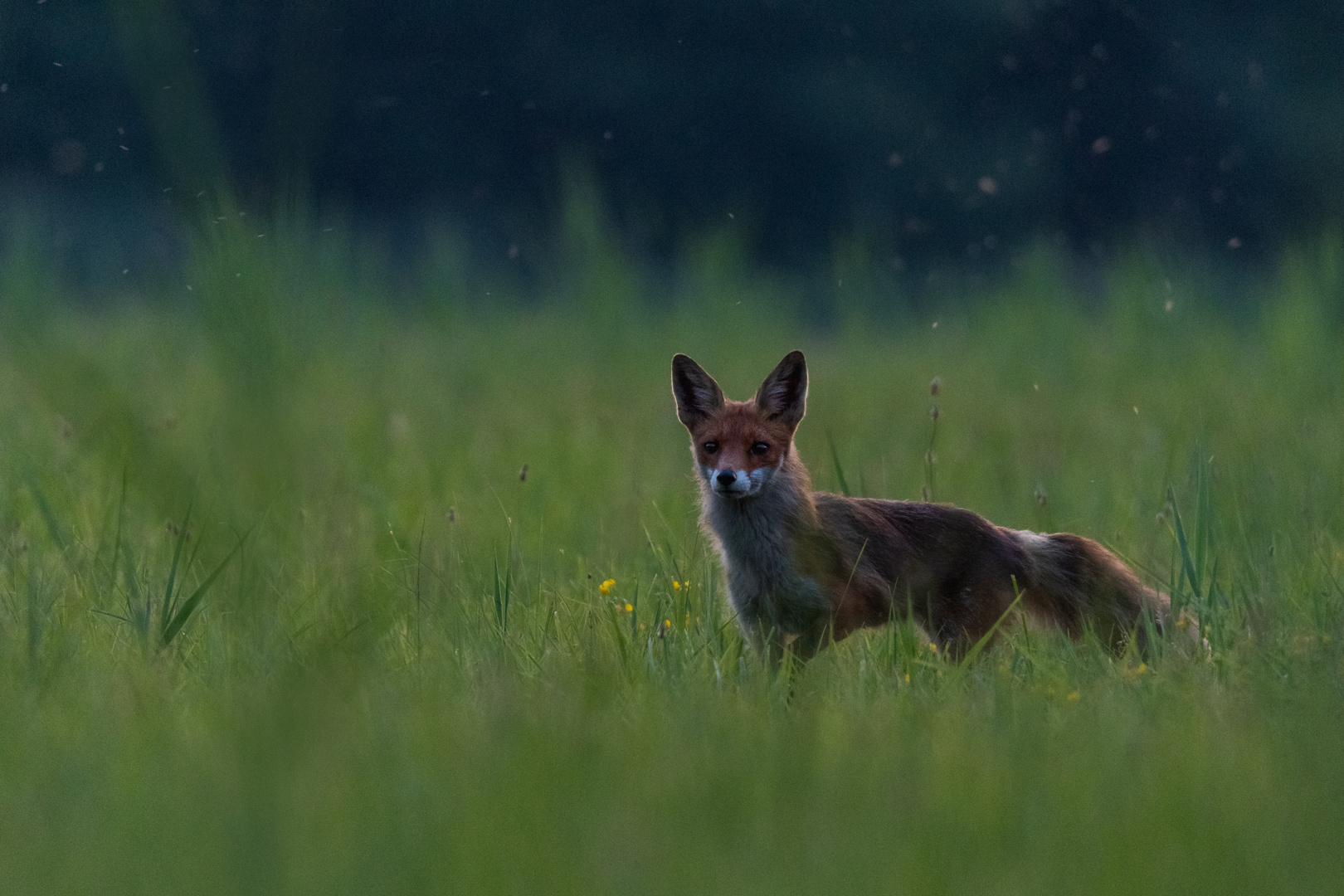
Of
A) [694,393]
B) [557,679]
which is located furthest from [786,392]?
[557,679]

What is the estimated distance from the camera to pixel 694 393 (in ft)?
14.9

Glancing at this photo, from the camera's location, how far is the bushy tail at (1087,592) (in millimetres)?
4090

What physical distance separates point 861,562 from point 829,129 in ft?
45.0

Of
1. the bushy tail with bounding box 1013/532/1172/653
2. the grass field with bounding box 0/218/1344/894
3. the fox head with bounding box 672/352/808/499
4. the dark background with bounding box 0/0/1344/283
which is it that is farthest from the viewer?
the dark background with bounding box 0/0/1344/283

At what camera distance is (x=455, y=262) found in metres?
10.5

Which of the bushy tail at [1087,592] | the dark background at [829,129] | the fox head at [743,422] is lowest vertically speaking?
the bushy tail at [1087,592]

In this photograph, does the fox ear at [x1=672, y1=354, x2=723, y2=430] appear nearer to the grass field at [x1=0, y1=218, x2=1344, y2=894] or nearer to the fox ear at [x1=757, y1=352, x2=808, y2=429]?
the fox ear at [x1=757, y1=352, x2=808, y2=429]

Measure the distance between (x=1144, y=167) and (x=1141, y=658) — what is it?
1412 centimetres

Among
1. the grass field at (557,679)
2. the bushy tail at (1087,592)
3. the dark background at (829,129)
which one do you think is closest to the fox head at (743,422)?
the grass field at (557,679)

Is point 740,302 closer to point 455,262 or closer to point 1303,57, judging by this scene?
point 455,262

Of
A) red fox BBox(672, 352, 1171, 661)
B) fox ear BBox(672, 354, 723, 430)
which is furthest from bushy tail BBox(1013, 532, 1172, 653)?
fox ear BBox(672, 354, 723, 430)

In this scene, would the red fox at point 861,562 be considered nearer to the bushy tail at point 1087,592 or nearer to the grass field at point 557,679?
the bushy tail at point 1087,592

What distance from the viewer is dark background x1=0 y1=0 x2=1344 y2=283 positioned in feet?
52.7

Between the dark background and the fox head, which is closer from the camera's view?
the fox head
